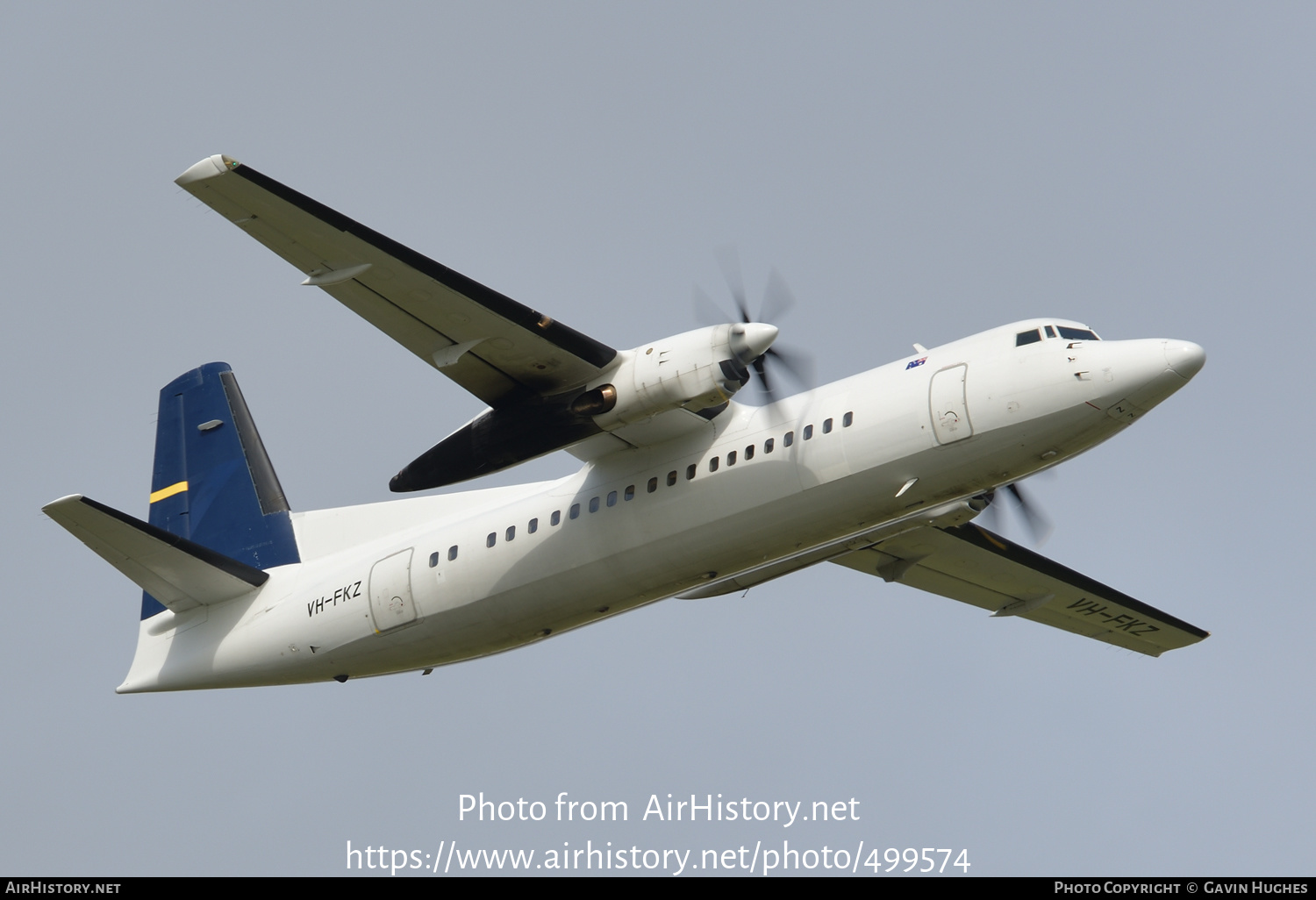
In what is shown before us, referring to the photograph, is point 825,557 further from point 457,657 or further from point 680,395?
point 457,657

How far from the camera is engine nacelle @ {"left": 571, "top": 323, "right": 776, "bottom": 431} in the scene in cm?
1519

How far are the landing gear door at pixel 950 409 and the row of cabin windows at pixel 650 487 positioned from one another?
0.97 metres

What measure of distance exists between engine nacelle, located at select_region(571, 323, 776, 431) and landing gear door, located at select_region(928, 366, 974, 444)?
1.91 metres

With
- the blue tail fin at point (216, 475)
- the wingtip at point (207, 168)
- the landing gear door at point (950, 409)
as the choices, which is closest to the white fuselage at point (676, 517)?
the landing gear door at point (950, 409)

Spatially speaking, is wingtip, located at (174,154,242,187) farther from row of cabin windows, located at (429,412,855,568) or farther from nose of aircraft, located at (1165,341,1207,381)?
nose of aircraft, located at (1165,341,1207,381)

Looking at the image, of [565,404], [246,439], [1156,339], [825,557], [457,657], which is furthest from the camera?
[246,439]

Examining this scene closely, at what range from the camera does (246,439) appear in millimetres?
22375

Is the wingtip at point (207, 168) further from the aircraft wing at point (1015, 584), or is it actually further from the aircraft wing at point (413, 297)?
the aircraft wing at point (1015, 584)

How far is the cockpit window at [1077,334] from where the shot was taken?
15.2 metres

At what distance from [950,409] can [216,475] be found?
12327mm

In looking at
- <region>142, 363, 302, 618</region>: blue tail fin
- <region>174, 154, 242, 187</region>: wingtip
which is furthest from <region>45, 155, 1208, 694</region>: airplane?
<region>142, 363, 302, 618</region>: blue tail fin

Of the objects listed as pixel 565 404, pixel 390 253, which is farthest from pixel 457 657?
pixel 390 253
